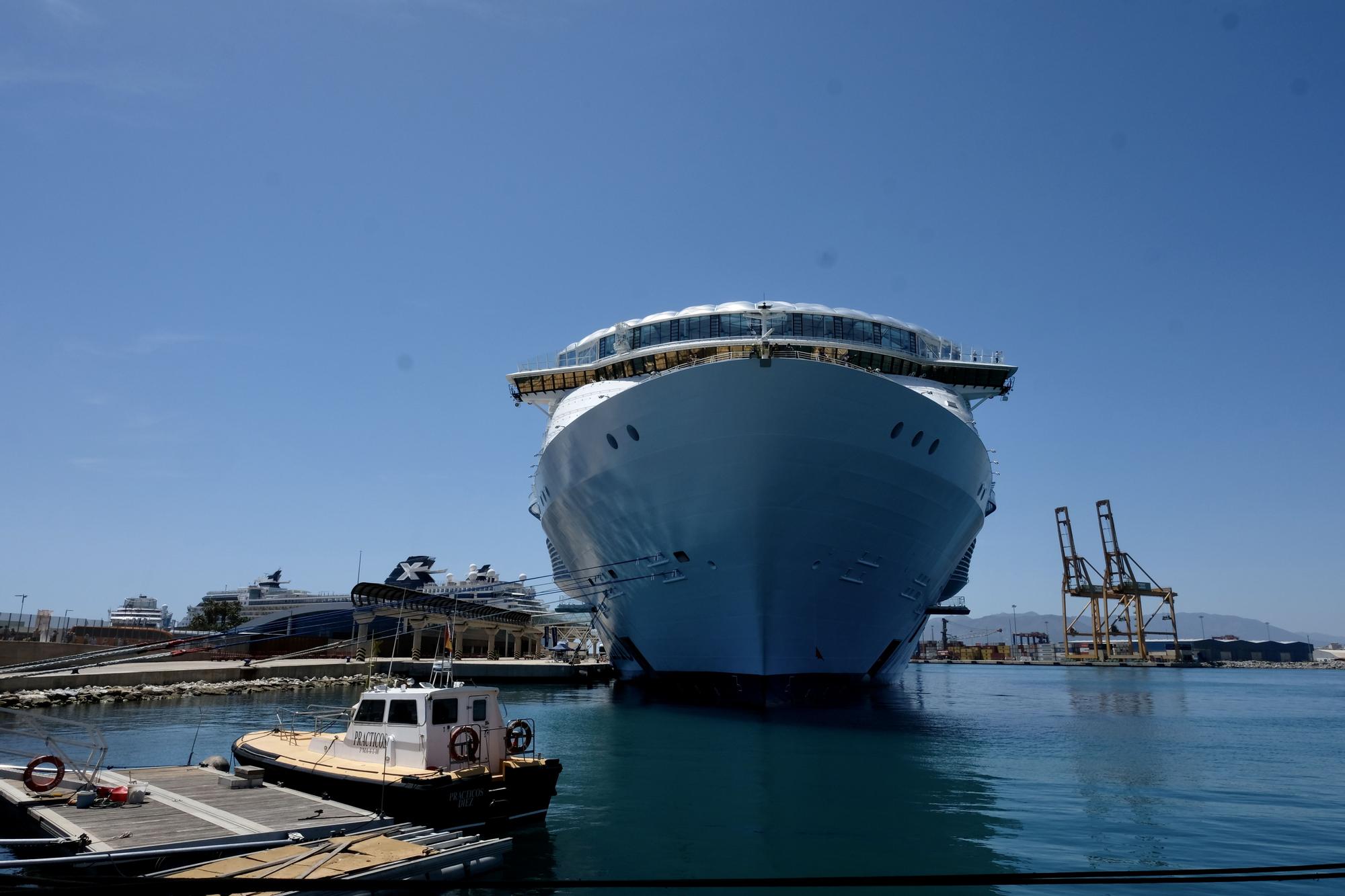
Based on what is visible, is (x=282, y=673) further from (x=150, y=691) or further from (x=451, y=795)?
(x=451, y=795)

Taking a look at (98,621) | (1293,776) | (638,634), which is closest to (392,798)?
(638,634)

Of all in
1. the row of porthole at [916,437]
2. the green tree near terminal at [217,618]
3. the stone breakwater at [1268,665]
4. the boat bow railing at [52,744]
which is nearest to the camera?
the boat bow railing at [52,744]

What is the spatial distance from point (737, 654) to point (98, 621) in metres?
61.3

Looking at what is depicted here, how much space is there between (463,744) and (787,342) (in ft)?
62.6

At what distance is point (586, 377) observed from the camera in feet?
106

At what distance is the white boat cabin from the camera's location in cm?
1195

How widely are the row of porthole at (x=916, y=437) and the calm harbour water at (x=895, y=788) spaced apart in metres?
7.73

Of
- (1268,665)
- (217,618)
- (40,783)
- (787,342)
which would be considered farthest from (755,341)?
(1268,665)

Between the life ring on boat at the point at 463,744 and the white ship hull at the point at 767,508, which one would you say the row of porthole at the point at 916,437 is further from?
the life ring on boat at the point at 463,744

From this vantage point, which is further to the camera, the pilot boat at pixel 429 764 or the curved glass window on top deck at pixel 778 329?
the curved glass window on top deck at pixel 778 329

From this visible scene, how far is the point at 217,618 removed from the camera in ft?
280

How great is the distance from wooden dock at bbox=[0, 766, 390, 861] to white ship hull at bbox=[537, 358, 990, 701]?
11928mm

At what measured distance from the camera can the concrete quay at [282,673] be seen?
32.2 meters

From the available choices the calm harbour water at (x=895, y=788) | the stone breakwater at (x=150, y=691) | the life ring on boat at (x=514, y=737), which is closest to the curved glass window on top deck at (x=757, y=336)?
the calm harbour water at (x=895, y=788)
